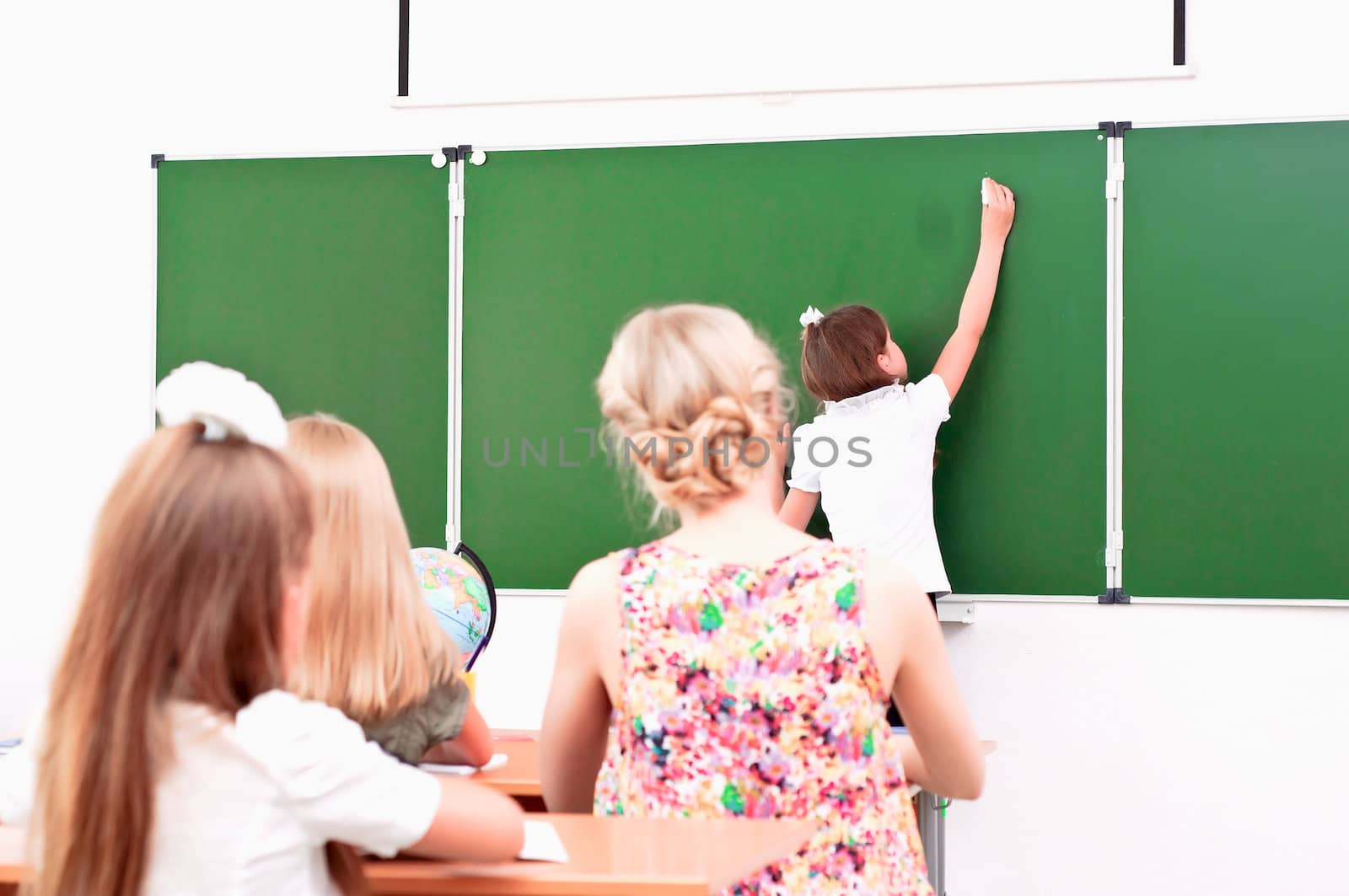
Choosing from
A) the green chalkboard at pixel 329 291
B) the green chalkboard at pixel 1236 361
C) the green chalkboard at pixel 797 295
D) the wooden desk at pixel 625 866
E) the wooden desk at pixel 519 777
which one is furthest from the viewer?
the green chalkboard at pixel 329 291

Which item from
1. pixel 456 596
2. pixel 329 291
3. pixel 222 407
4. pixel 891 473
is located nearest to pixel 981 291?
pixel 891 473

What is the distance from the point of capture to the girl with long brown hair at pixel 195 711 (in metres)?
1.22

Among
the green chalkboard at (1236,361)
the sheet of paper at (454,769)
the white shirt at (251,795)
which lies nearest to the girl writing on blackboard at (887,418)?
the green chalkboard at (1236,361)

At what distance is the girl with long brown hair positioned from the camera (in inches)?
48.2

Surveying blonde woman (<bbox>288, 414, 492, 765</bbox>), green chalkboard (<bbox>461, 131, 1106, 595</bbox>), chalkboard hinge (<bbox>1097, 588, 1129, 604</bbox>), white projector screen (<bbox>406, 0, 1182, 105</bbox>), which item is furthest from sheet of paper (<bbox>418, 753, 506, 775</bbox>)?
white projector screen (<bbox>406, 0, 1182, 105</bbox>)

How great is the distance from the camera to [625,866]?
1376 mm

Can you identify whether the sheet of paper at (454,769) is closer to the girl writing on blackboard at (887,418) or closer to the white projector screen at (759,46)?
the girl writing on blackboard at (887,418)

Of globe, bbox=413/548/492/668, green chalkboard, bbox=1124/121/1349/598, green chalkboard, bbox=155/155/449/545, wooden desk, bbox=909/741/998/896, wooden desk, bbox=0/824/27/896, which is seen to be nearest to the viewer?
wooden desk, bbox=0/824/27/896

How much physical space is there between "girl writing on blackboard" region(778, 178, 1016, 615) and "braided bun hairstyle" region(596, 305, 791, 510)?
6.80 ft

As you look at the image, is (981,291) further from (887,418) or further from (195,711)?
(195,711)

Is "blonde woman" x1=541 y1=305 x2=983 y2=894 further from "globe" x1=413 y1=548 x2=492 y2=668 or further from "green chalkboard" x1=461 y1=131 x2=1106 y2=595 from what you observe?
"green chalkboard" x1=461 y1=131 x2=1106 y2=595

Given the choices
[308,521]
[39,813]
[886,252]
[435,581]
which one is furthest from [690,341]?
[886,252]

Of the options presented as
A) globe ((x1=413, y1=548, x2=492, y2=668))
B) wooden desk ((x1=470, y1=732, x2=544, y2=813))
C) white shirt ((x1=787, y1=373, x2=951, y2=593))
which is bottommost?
wooden desk ((x1=470, y1=732, x2=544, y2=813))

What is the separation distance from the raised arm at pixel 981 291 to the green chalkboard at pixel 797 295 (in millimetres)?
40
